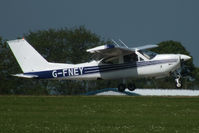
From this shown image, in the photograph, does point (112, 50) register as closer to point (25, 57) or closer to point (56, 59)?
point (25, 57)

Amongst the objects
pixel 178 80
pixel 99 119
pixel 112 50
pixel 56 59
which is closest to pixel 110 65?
pixel 112 50

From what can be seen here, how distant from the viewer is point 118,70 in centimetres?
3400

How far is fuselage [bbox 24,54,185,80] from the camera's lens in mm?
33406

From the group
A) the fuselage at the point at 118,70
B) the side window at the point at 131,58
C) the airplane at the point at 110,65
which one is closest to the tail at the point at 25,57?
the airplane at the point at 110,65

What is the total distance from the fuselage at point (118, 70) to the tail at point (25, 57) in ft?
1.24

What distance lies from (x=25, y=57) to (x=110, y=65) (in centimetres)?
532

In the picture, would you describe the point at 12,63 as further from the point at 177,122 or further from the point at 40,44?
the point at 177,122

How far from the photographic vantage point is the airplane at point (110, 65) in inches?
1318

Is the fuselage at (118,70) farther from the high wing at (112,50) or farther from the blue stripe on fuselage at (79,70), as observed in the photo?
the high wing at (112,50)

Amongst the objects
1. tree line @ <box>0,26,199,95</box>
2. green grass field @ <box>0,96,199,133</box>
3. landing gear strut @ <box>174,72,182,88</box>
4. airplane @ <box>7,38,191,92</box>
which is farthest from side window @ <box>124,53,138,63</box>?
tree line @ <box>0,26,199,95</box>

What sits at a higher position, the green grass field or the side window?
the side window

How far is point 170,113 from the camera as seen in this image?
63.9ft

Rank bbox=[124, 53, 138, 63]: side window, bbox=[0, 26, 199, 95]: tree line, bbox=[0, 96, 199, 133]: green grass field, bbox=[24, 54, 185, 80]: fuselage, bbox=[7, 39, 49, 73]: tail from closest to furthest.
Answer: bbox=[0, 96, 199, 133]: green grass field
bbox=[24, 54, 185, 80]: fuselage
bbox=[124, 53, 138, 63]: side window
bbox=[7, 39, 49, 73]: tail
bbox=[0, 26, 199, 95]: tree line

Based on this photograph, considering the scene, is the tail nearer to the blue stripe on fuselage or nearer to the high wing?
the blue stripe on fuselage
